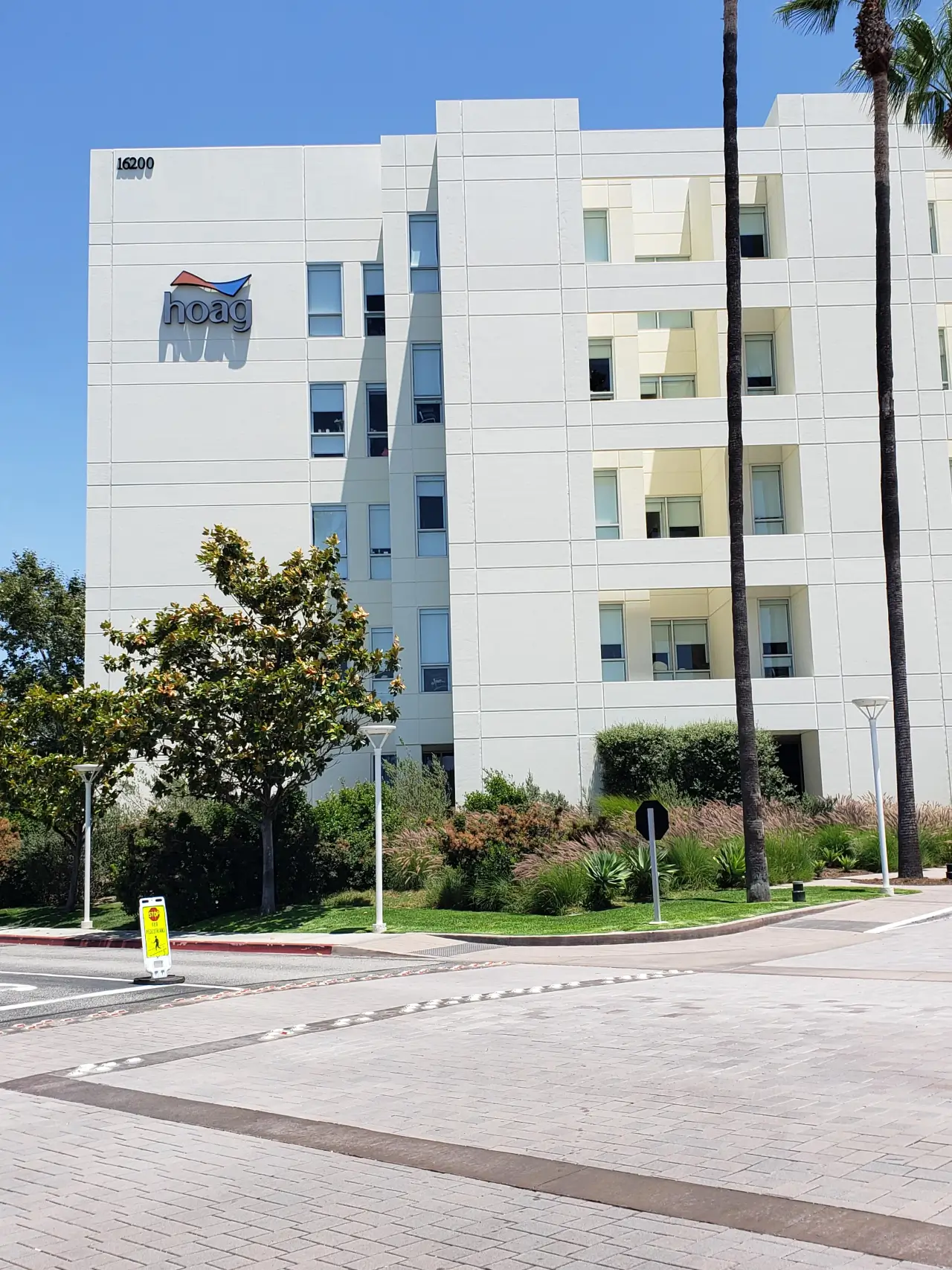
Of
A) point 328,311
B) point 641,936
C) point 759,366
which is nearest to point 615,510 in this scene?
point 759,366

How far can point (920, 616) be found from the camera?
112 ft

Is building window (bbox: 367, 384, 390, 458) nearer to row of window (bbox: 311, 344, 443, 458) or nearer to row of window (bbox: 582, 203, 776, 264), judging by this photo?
row of window (bbox: 311, 344, 443, 458)

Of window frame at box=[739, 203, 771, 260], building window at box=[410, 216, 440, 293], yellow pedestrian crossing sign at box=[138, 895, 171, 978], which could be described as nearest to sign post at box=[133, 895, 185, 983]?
Result: yellow pedestrian crossing sign at box=[138, 895, 171, 978]

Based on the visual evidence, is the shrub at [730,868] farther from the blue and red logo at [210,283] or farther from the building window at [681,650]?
the blue and red logo at [210,283]

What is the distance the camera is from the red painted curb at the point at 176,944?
21.2 metres

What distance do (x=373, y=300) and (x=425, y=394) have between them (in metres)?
4.30

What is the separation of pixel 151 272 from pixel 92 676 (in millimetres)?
12739

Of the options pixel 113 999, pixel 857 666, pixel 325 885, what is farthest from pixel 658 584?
pixel 113 999

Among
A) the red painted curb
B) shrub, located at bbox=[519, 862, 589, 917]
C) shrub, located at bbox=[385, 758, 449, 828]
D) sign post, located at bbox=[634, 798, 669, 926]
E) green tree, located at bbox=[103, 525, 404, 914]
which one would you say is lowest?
the red painted curb

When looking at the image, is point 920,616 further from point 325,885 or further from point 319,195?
point 319,195

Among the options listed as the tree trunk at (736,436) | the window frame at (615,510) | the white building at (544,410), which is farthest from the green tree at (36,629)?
the tree trunk at (736,436)

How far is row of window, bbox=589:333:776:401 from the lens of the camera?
3678 centimetres

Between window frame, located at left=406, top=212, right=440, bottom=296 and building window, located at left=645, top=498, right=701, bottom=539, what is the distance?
9.16 metres

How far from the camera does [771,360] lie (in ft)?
121
